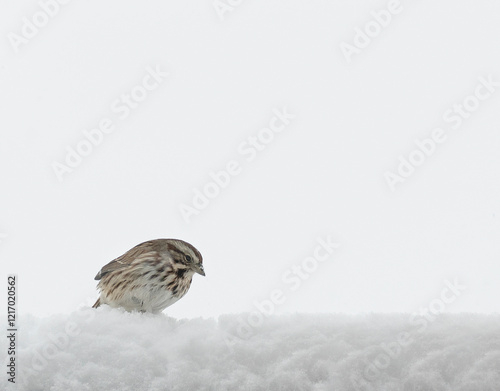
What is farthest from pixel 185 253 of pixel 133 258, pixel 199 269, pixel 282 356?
pixel 282 356

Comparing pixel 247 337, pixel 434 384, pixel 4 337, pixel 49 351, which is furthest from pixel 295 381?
pixel 4 337

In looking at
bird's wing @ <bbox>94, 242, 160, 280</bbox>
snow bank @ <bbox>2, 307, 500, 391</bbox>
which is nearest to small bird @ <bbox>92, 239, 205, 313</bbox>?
bird's wing @ <bbox>94, 242, 160, 280</bbox>

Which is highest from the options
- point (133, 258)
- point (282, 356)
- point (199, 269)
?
point (133, 258)

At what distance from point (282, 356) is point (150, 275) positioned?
0.83m

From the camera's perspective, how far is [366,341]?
118cm

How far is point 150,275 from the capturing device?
1.90 meters

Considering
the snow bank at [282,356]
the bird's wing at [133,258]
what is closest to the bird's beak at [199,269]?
the bird's wing at [133,258]

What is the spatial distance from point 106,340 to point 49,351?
124mm

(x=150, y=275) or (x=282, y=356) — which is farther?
(x=150, y=275)

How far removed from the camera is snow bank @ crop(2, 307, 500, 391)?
1.11 meters

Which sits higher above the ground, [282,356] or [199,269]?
[199,269]

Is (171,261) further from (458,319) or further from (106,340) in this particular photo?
(458,319)

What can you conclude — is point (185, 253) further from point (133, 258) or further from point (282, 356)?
point (282, 356)

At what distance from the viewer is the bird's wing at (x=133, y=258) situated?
194 cm
